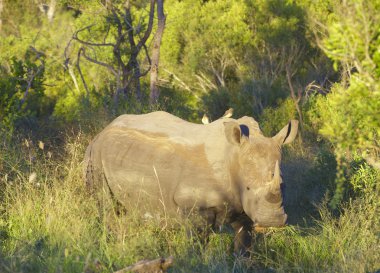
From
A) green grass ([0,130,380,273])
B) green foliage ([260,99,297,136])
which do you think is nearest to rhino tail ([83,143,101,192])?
green grass ([0,130,380,273])

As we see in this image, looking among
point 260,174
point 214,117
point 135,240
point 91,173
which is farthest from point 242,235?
point 214,117

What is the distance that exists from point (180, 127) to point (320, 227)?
177cm

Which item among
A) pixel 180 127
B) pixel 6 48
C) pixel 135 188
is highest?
pixel 180 127

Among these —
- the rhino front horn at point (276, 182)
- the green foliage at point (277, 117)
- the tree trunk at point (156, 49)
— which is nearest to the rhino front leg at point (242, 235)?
A: the rhino front horn at point (276, 182)

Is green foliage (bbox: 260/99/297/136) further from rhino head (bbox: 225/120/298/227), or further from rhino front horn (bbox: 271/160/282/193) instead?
rhino front horn (bbox: 271/160/282/193)

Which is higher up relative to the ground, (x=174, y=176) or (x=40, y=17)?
(x=174, y=176)

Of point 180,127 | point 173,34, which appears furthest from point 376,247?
point 173,34

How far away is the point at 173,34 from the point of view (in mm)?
18312

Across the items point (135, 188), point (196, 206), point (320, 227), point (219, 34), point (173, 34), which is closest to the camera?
point (196, 206)

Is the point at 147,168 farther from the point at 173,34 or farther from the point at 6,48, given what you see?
the point at 6,48

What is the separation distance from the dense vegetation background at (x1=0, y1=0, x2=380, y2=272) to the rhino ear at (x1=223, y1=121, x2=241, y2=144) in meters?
0.88

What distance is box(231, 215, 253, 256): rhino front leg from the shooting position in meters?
6.50

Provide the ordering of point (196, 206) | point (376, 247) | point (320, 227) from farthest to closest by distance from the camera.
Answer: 1. point (320, 227)
2. point (196, 206)
3. point (376, 247)

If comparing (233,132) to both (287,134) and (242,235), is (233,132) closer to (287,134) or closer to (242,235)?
(287,134)
